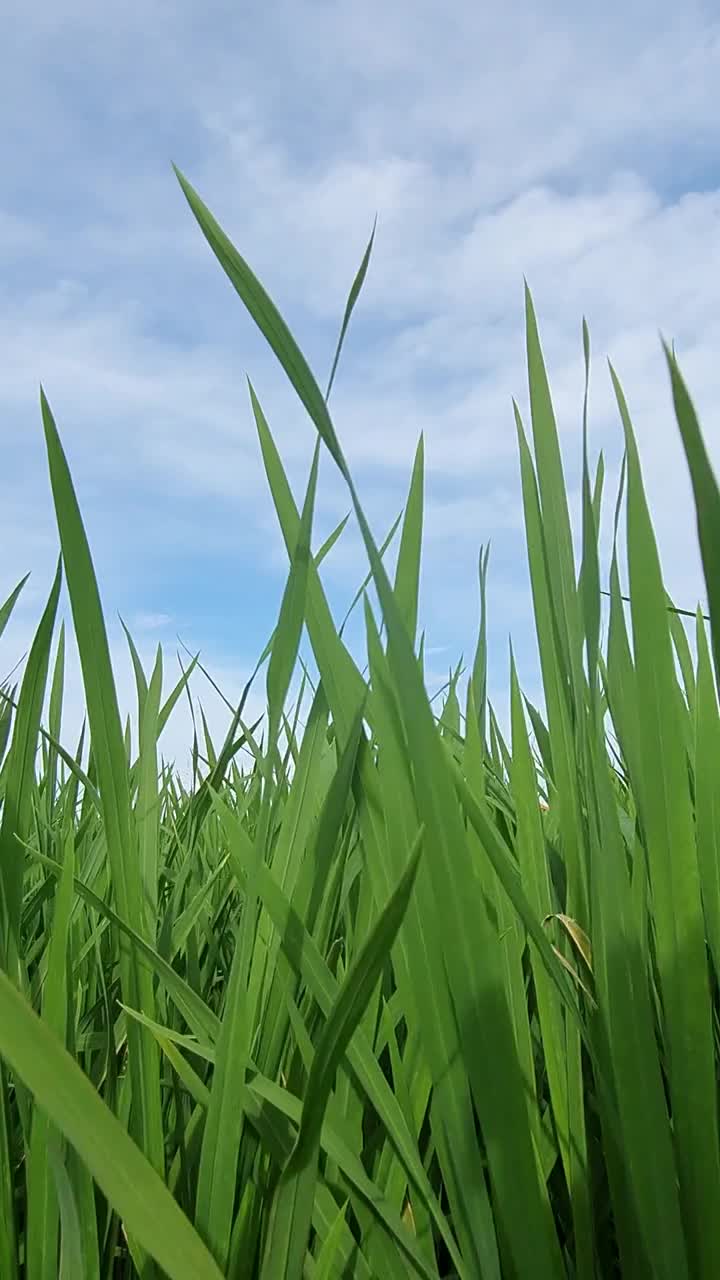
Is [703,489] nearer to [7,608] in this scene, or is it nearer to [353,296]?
[353,296]

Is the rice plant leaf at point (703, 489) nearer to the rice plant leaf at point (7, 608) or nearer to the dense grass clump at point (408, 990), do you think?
the dense grass clump at point (408, 990)

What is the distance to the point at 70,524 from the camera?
292 mm

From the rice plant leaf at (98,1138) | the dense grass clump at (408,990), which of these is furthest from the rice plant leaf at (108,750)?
the rice plant leaf at (98,1138)

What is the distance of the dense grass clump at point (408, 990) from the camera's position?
0.28 meters

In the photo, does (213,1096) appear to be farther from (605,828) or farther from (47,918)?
(47,918)

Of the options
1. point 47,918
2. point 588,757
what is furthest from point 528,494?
point 47,918

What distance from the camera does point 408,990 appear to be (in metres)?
0.33

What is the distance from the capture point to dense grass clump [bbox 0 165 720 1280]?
276 mm

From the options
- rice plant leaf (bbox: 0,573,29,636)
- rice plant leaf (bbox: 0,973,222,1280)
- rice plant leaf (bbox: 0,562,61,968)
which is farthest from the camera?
rice plant leaf (bbox: 0,573,29,636)

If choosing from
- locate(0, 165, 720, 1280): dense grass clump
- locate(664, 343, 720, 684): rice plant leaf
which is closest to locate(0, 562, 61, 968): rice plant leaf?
locate(0, 165, 720, 1280): dense grass clump

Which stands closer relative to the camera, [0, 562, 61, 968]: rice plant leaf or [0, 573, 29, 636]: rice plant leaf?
[0, 562, 61, 968]: rice plant leaf

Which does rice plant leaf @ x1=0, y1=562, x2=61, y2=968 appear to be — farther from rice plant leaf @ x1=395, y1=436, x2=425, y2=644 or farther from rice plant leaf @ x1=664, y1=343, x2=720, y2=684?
rice plant leaf @ x1=664, y1=343, x2=720, y2=684

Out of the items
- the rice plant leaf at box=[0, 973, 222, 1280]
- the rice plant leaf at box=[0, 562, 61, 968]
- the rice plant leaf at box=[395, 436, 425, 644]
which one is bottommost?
the rice plant leaf at box=[0, 973, 222, 1280]

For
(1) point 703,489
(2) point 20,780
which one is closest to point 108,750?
(2) point 20,780
